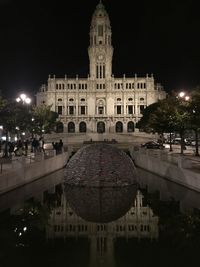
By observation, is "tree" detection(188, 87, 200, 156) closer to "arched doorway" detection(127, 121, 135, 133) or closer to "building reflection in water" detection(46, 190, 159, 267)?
"building reflection in water" detection(46, 190, 159, 267)

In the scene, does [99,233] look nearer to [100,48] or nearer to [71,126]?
[71,126]

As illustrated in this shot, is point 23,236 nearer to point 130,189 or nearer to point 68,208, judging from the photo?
point 68,208

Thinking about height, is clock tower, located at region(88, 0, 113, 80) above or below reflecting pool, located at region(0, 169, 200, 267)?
above

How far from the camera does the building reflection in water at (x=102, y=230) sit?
34.5 ft

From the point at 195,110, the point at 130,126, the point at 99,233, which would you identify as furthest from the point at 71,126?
the point at 99,233

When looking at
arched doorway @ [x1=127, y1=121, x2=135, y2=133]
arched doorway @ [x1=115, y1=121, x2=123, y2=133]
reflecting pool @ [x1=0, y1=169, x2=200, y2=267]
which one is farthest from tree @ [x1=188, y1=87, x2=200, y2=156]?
arched doorway @ [x1=115, y1=121, x2=123, y2=133]

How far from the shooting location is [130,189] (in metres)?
20.2

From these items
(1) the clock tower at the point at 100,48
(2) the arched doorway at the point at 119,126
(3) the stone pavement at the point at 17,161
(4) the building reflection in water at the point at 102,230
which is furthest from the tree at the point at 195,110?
(1) the clock tower at the point at 100,48

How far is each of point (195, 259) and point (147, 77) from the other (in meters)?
107

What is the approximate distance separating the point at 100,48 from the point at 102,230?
354ft

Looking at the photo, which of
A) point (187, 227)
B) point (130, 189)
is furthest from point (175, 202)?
point (187, 227)

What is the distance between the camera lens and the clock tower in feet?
382

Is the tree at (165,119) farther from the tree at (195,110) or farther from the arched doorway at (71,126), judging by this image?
the arched doorway at (71,126)

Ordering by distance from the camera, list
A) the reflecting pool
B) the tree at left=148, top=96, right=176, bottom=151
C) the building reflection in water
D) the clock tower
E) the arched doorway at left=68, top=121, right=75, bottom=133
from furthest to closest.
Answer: the clock tower < the arched doorway at left=68, top=121, right=75, bottom=133 < the tree at left=148, top=96, right=176, bottom=151 < the building reflection in water < the reflecting pool
